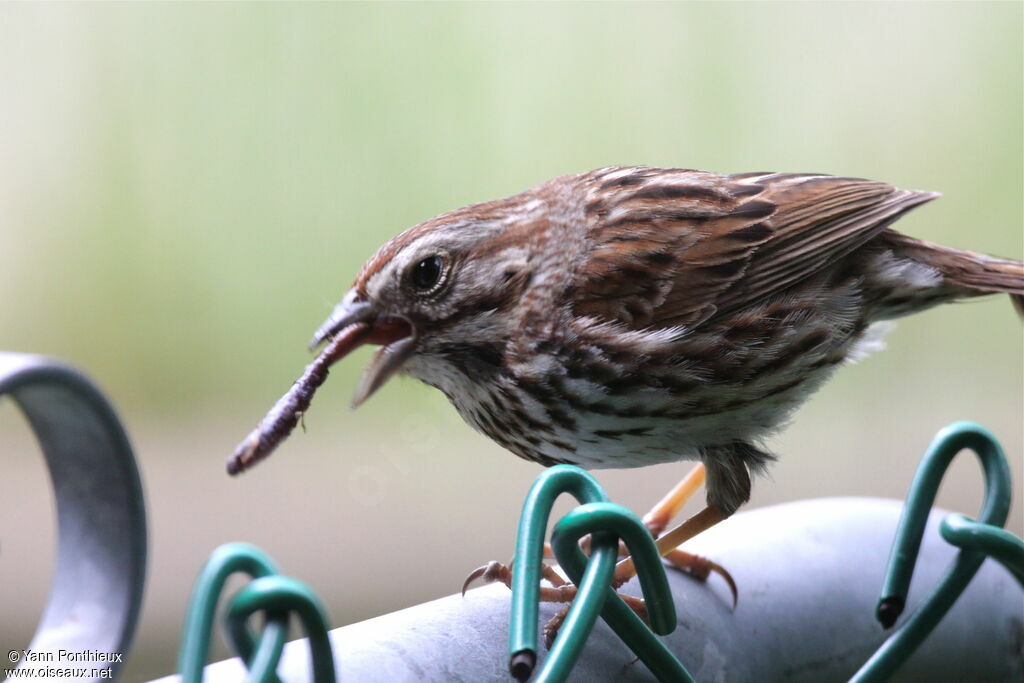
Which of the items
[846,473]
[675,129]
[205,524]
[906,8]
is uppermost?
[906,8]

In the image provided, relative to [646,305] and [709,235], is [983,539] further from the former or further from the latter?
[709,235]

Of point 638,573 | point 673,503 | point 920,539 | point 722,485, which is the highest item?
point 638,573

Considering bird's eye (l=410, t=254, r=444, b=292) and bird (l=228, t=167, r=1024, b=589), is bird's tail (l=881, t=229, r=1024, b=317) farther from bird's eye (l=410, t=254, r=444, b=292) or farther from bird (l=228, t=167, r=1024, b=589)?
bird's eye (l=410, t=254, r=444, b=292)

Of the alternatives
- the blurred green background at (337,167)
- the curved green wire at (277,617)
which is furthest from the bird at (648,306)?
the blurred green background at (337,167)

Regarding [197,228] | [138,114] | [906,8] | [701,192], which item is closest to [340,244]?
[197,228]

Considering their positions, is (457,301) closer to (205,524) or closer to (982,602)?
(982,602)

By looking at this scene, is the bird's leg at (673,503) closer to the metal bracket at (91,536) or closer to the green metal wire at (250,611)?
the metal bracket at (91,536)

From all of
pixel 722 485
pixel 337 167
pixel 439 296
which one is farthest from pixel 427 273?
pixel 337 167
